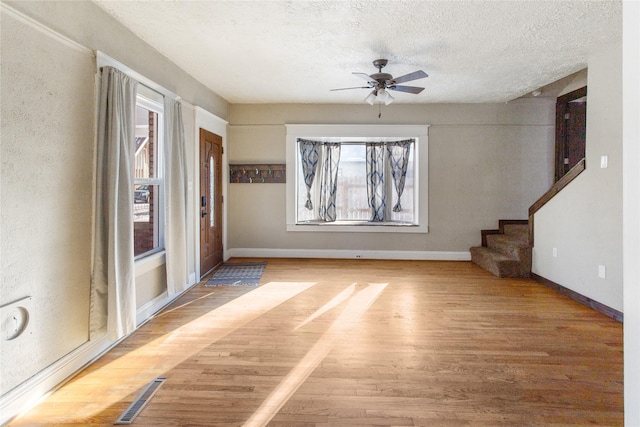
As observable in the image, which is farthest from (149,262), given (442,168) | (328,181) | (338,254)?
(442,168)

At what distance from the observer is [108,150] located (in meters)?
2.59

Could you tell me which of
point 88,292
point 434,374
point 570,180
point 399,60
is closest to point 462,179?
point 570,180

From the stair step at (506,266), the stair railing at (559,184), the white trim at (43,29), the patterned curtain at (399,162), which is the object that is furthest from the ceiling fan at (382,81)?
the stair step at (506,266)

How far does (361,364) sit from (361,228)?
3727mm

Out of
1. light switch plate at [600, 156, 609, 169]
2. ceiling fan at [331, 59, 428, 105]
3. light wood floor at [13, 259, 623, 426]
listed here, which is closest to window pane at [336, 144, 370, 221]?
ceiling fan at [331, 59, 428, 105]

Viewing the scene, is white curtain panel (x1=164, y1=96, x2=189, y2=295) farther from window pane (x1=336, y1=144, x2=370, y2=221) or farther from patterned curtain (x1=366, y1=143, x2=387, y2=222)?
patterned curtain (x1=366, y1=143, x2=387, y2=222)

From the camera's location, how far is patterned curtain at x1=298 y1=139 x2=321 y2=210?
634 centimetres

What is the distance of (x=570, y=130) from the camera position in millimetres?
5562

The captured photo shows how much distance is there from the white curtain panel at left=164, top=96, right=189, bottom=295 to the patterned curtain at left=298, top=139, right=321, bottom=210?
2750 millimetres

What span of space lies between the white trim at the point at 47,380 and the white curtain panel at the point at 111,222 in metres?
0.12

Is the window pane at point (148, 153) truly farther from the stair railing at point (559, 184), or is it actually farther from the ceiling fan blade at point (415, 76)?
the stair railing at point (559, 184)

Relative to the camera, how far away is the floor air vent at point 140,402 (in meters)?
1.88

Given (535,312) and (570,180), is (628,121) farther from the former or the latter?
(570,180)

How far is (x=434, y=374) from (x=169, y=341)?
217 cm
